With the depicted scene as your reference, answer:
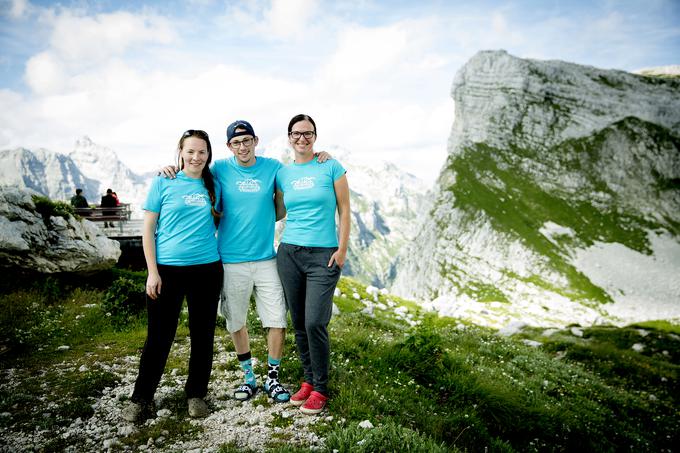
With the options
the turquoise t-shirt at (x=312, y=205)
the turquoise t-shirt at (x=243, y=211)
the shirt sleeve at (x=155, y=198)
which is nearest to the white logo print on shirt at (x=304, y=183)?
the turquoise t-shirt at (x=312, y=205)

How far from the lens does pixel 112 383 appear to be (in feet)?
25.7

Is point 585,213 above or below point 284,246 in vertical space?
below

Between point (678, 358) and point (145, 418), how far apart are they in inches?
1049

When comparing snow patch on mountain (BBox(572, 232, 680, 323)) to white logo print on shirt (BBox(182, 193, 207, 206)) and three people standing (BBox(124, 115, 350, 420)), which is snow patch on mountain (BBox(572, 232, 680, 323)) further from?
white logo print on shirt (BBox(182, 193, 207, 206))

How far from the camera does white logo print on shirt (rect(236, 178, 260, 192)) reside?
683 cm

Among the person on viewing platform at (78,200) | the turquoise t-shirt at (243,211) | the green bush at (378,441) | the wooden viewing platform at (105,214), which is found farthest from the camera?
the person on viewing platform at (78,200)

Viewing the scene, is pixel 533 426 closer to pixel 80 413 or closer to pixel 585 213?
pixel 80 413

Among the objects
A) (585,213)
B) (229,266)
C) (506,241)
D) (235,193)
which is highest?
(235,193)

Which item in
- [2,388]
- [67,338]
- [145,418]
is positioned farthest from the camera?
[67,338]

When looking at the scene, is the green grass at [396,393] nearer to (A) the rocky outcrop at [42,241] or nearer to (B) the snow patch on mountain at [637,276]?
(A) the rocky outcrop at [42,241]

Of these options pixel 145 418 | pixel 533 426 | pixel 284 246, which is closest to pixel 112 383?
pixel 145 418

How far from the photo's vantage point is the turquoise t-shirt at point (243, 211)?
6.82 m

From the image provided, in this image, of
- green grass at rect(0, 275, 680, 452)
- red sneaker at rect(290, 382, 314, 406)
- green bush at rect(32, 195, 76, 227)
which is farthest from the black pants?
green bush at rect(32, 195, 76, 227)

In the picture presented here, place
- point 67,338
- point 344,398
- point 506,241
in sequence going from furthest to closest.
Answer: point 506,241, point 67,338, point 344,398
